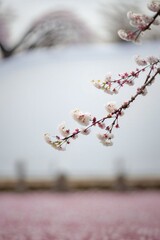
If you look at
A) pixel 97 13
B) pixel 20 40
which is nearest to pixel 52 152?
pixel 20 40

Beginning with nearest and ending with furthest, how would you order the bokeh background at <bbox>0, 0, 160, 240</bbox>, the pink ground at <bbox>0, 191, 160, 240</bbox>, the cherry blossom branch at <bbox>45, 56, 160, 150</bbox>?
the cherry blossom branch at <bbox>45, 56, 160, 150</bbox> < the pink ground at <bbox>0, 191, 160, 240</bbox> < the bokeh background at <bbox>0, 0, 160, 240</bbox>

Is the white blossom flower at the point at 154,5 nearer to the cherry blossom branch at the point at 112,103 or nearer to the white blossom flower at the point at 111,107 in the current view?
the cherry blossom branch at the point at 112,103

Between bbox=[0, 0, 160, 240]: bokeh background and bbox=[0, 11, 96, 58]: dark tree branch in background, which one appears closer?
bbox=[0, 0, 160, 240]: bokeh background

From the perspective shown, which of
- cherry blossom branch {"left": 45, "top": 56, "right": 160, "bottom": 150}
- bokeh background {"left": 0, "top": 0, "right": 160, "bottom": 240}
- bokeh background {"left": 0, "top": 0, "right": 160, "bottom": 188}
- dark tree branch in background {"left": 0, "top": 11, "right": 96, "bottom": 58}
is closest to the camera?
cherry blossom branch {"left": 45, "top": 56, "right": 160, "bottom": 150}

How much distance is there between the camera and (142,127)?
431 centimetres

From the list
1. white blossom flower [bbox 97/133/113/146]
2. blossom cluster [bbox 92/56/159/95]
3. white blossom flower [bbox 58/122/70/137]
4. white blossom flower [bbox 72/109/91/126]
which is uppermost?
blossom cluster [bbox 92/56/159/95]

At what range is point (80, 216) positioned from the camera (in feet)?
12.4

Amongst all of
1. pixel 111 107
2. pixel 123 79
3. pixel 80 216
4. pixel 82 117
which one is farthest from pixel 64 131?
pixel 80 216

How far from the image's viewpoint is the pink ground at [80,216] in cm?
292

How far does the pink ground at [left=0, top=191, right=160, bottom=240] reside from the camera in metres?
2.92

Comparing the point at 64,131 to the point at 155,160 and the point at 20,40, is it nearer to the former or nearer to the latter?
the point at 20,40

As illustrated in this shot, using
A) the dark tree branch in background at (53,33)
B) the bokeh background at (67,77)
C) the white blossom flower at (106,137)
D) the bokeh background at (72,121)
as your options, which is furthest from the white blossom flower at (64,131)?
the dark tree branch in background at (53,33)

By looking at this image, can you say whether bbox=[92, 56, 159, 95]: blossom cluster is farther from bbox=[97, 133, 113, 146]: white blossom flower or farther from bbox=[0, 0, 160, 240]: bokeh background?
bbox=[0, 0, 160, 240]: bokeh background

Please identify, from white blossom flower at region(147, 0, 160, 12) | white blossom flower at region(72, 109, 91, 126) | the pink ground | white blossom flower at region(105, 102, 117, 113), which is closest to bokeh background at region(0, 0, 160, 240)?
the pink ground
